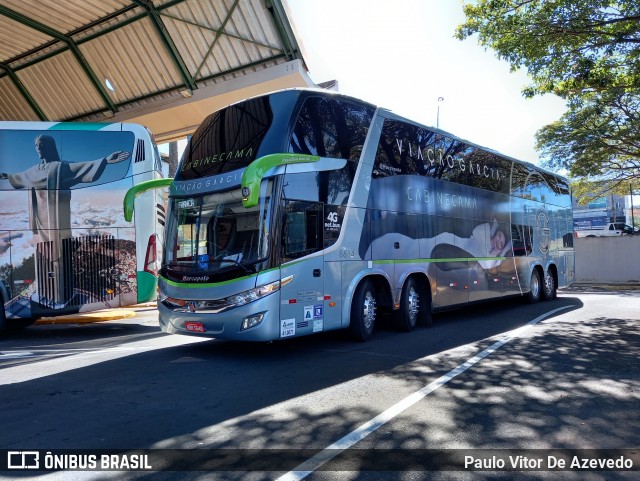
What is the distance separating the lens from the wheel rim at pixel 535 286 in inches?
627

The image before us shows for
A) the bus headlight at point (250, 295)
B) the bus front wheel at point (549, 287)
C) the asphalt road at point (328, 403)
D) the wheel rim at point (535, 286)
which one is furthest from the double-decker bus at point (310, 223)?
the bus front wheel at point (549, 287)

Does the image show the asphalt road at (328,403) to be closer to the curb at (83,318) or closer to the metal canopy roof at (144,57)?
the curb at (83,318)

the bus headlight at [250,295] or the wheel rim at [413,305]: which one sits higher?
the bus headlight at [250,295]

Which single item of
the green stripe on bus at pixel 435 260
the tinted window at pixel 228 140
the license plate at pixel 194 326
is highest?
the tinted window at pixel 228 140

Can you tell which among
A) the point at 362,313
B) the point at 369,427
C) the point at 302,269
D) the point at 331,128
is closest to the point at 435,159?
the point at 331,128

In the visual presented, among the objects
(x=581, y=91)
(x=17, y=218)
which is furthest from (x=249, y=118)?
(x=581, y=91)

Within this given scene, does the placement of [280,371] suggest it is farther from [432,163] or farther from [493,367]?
[432,163]

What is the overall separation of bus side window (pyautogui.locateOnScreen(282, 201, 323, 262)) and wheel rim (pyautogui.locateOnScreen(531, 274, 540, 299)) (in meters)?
10.3

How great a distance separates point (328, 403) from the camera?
539 cm

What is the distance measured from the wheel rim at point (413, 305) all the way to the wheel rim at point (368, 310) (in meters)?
1.09

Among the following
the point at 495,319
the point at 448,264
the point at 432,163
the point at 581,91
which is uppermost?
the point at 581,91

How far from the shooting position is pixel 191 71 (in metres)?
18.9

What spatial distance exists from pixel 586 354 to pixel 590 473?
4701 mm

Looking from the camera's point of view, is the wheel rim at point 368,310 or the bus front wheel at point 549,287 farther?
the bus front wheel at point 549,287
